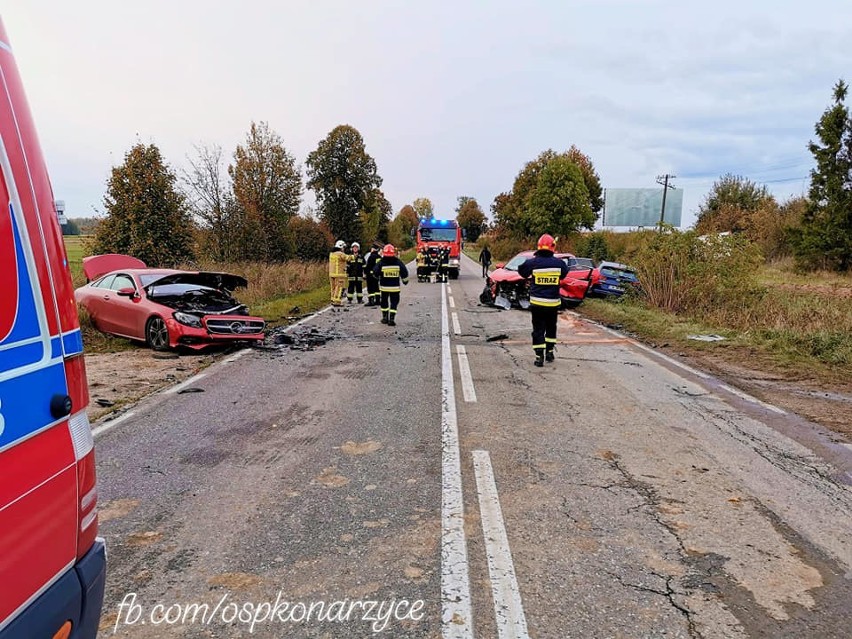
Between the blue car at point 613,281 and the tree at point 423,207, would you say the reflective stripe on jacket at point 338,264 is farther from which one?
the tree at point 423,207

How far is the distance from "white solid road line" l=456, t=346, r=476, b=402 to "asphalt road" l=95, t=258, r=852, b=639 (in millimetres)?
71

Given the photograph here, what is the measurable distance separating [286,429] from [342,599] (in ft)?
8.96

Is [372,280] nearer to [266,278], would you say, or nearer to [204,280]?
[266,278]

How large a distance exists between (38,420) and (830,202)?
35.5 meters

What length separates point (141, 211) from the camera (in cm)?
1661

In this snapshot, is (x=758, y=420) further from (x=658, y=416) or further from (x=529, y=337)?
(x=529, y=337)

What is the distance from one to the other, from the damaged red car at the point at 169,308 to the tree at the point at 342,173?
3646cm

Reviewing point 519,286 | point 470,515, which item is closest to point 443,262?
point 519,286

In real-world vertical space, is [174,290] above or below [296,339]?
above

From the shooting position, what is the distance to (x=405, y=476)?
4.14 meters

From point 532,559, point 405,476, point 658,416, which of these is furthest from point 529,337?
point 532,559

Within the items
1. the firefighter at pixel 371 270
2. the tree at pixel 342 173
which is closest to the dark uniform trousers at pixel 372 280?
the firefighter at pixel 371 270

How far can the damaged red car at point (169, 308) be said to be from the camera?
347 inches

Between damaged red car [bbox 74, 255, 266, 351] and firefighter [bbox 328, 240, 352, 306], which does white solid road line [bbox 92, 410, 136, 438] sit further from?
firefighter [bbox 328, 240, 352, 306]
